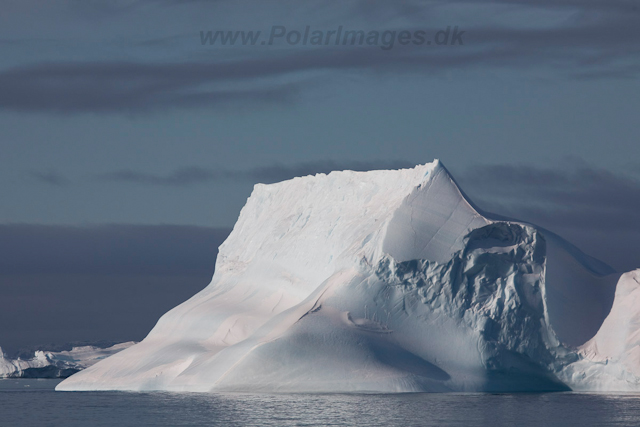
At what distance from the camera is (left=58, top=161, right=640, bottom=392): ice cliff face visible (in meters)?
39.3

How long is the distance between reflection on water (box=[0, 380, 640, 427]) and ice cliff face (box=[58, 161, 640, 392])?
3.38 ft

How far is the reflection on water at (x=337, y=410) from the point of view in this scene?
30.1 meters

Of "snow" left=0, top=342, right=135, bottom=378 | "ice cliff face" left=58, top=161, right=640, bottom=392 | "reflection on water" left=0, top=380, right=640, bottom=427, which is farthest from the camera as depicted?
"snow" left=0, top=342, right=135, bottom=378

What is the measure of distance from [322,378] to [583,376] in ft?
38.2

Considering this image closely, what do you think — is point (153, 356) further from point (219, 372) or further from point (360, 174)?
point (360, 174)

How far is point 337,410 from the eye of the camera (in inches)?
1287

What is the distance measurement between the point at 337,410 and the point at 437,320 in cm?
1057

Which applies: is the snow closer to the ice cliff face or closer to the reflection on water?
the ice cliff face

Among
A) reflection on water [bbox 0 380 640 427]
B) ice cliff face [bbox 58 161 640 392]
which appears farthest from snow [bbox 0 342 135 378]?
reflection on water [bbox 0 380 640 427]

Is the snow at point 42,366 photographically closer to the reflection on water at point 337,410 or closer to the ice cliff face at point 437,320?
the ice cliff face at point 437,320

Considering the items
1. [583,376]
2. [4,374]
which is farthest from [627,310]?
[4,374]

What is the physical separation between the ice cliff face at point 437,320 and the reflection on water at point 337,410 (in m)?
1.03

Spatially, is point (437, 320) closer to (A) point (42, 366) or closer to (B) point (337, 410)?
(B) point (337, 410)

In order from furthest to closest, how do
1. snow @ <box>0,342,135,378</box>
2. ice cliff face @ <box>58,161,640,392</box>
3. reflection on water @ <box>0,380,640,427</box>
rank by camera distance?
snow @ <box>0,342,135,378</box> < ice cliff face @ <box>58,161,640,392</box> < reflection on water @ <box>0,380,640,427</box>
